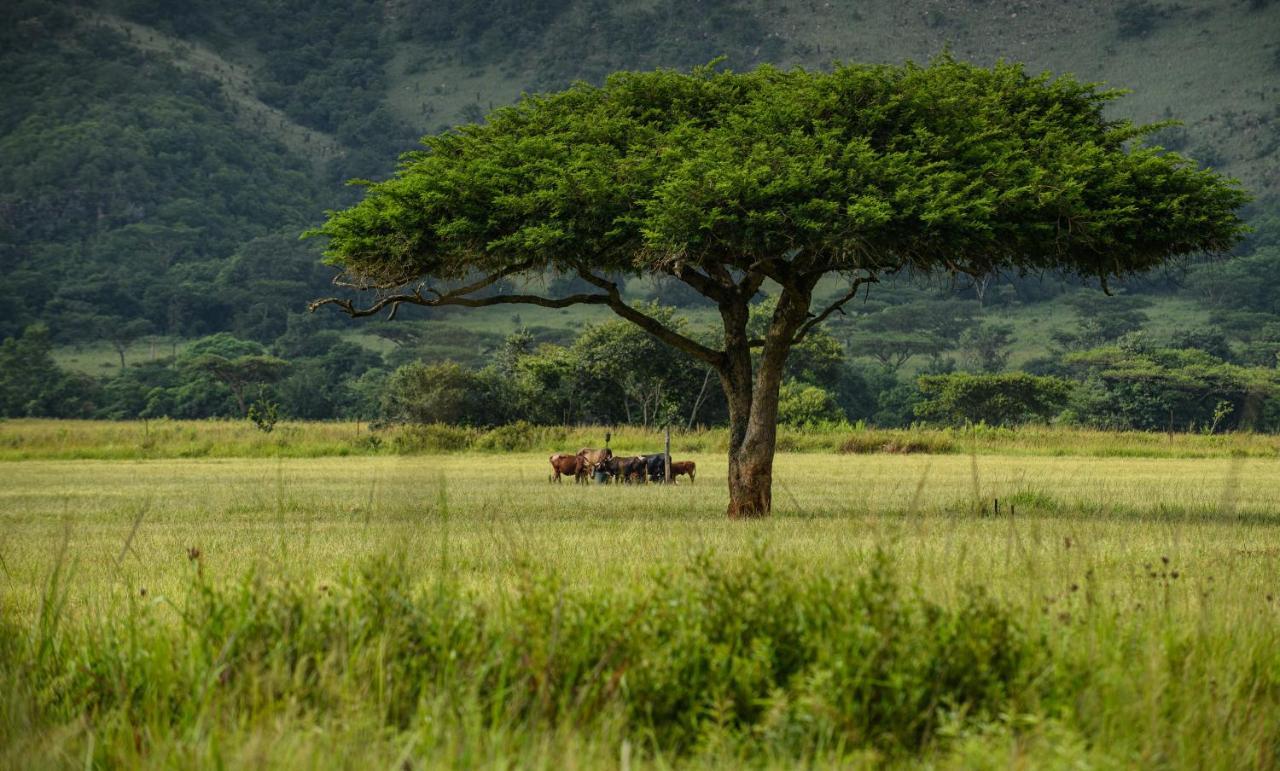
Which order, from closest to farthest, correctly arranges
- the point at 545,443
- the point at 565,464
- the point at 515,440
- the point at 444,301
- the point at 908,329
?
Answer: the point at 444,301 → the point at 565,464 → the point at 515,440 → the point at 545,443 → the point at 908,329

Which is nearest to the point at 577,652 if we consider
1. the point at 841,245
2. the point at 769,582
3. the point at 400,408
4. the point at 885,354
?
the point at 769,582

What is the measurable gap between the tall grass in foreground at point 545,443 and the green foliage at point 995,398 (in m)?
34.1

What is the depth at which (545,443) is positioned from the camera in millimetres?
58469

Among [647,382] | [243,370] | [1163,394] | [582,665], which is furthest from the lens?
[243,370]

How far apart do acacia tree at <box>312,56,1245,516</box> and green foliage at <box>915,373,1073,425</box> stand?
242ft

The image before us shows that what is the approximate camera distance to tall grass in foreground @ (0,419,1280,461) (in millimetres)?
54500

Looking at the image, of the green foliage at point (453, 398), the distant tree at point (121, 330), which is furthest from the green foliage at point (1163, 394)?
the distant tree at point (121, 330)

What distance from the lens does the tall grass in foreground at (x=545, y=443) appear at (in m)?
54.5

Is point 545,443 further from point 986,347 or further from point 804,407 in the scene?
point 986,347

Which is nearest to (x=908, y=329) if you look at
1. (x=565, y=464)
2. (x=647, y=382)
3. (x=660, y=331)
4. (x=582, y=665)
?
(x=647, y=382)

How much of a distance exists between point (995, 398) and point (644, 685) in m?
95.1

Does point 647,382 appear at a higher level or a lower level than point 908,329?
lower

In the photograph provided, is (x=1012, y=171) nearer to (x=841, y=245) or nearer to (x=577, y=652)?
(x=841, y=245)

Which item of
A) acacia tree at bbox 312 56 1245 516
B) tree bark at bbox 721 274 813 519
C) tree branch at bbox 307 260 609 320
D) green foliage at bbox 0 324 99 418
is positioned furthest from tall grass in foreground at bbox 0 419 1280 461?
green foliage at bbox 0 324 99 418
